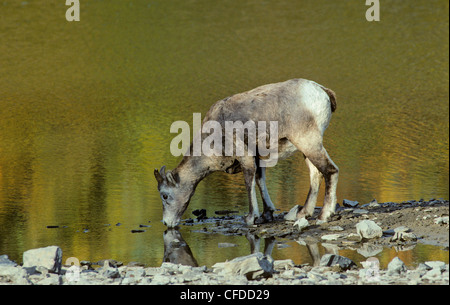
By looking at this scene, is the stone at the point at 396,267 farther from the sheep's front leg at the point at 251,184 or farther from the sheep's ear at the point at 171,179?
the sheep's ear at the point at 171,179

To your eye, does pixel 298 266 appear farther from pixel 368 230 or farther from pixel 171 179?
pixel 171 179

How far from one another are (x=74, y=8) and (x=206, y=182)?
34875 millimetres

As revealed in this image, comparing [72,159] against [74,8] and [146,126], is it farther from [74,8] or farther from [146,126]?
[74,8]

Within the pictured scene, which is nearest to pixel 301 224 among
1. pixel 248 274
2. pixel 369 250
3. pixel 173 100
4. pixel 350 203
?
pixel 369 250

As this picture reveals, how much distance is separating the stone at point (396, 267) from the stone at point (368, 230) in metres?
1.80

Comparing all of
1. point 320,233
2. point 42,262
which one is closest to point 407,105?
point 320,233

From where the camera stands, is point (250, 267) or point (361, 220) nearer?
point (250, 267)

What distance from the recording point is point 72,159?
18797 millimetres

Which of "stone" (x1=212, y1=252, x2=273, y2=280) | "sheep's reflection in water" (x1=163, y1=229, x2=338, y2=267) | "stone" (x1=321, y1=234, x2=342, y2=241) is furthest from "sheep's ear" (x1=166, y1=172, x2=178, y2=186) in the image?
"stone" (x1=212, y1=252, x2=273, y2=280)

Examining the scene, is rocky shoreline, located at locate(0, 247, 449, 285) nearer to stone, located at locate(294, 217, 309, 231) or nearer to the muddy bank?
the muddy bank

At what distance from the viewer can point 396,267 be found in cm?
931

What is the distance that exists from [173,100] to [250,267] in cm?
1825

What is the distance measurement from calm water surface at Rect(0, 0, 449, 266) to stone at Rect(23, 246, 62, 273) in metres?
1.15

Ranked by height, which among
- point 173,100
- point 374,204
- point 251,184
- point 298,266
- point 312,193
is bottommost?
point 298,266
